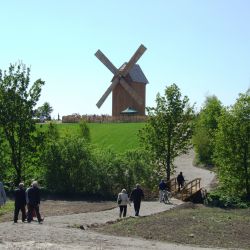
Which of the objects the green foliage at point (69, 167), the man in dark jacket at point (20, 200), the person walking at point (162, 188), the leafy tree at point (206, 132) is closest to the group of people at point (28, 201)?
the man in dark jacket at point (20, 200)

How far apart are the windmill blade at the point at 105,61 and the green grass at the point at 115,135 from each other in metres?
7.56

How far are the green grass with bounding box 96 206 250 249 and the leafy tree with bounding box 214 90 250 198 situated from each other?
11.0 meters

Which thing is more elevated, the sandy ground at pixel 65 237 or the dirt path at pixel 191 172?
the dirt path at pixel 191 172

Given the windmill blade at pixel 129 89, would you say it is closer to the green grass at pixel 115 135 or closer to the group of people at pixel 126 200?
the green grass at pixel 115 135

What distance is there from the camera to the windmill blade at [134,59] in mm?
73438

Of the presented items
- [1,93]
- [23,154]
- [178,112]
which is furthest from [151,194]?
[1,93]

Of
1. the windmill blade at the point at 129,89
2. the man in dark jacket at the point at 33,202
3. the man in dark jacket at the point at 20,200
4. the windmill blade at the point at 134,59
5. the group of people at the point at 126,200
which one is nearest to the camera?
the man in dark jacket at the point at 20,200

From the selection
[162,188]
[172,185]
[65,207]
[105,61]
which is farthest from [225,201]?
[105,61]

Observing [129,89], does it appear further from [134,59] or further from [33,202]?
[33,202]

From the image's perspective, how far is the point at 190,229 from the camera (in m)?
21.8

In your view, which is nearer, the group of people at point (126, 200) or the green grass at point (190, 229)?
the green grass at point (190, 229)

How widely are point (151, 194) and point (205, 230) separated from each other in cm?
Result: 1391

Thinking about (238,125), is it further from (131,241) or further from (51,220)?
(131,241)

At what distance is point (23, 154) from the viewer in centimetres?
3678
